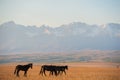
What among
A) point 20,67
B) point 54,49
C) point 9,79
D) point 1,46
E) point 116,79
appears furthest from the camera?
point 54,49

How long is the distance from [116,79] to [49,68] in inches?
204

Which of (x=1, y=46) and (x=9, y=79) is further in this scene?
(x=1, y=46)

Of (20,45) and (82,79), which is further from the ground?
(20,45)

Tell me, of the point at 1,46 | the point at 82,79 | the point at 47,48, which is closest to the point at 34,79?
the point at 82,79

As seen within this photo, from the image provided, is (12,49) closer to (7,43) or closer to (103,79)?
(7,43)

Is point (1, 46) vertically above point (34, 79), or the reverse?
point (1, 46)

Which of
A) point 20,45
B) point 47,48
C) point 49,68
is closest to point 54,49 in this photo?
point 47,48

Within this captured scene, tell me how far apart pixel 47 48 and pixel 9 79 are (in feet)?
600

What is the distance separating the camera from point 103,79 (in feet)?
57.0

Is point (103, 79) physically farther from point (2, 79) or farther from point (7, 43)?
point (7, 43)

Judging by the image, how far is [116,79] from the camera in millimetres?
18203

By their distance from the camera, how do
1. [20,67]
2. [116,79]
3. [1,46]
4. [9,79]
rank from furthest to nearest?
1. [1,46]
2. [20,67]
3. [116,79]
4. [9,79]

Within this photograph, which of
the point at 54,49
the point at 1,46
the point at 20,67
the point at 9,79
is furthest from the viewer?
the point at 54,49

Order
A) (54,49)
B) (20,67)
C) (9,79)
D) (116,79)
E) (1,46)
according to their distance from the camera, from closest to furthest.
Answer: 1. (9,79)
2. (116,79)
3. (20,67)
4. (1,46)
5. (54,49)
